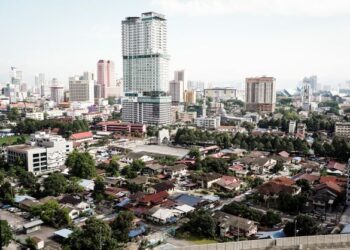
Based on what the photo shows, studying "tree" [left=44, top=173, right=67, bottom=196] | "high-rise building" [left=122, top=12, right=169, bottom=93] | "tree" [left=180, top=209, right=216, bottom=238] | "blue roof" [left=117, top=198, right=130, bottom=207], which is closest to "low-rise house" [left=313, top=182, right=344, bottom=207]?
A: "tree" [left=180, top=209, right=216, bottom=238]

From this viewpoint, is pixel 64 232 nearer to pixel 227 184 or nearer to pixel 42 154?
pixel 227 184

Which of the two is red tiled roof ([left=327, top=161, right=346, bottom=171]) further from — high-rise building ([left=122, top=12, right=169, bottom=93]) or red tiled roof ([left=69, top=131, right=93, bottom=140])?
high-rise building ([left=122, top=12, right=169, bottom=93])

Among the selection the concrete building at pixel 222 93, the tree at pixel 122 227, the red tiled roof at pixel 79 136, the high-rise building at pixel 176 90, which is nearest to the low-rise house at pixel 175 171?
the tree at pixel 122 227

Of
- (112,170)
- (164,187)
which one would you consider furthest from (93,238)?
(112,170)

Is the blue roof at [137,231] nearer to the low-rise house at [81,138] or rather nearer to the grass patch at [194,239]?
the grass patch at [194,239]

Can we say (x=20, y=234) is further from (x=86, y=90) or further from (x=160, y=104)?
(x=86, y=90)

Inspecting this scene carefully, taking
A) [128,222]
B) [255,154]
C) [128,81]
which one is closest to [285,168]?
[255,154]
